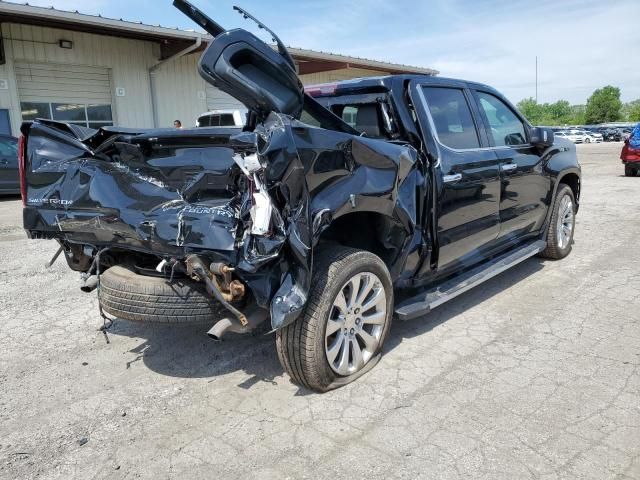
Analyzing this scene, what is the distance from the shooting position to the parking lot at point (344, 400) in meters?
2.54

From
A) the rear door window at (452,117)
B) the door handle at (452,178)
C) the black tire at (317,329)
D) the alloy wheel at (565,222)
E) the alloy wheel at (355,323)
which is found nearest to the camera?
the black tire at (317,329)

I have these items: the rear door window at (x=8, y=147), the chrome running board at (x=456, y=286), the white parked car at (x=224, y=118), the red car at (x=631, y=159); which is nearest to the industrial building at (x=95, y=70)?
the rear door window at (x=8, y=147)

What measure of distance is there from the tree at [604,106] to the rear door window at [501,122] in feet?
369

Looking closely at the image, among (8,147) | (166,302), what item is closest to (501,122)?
(166,302)

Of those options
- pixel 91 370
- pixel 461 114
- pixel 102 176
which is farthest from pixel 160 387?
pixel 461 114

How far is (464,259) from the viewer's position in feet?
14.0

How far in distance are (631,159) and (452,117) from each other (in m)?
13.7

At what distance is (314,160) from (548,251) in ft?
13.2

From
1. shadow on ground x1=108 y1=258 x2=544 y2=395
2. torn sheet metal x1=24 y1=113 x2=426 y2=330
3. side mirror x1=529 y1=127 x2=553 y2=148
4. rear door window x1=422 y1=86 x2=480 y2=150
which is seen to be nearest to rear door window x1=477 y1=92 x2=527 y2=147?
side mirror x1=529 y1=127 x2=553 y2=148

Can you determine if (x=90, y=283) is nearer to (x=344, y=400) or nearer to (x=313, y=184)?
(x=313, y=184)

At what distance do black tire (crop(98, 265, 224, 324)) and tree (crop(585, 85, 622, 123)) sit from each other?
116m

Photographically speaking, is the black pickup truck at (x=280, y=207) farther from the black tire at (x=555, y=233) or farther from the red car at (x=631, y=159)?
the red car at (x=631, y=159)

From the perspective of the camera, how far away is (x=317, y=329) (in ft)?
9.55

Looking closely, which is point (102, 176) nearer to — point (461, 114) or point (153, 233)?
point (153, 233)
